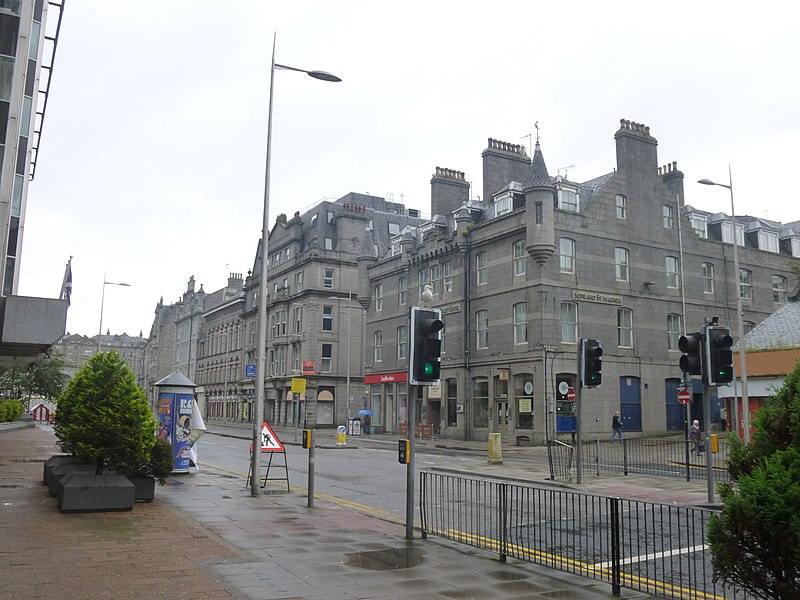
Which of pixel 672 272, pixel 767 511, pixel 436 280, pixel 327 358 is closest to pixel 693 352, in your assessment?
pixel 767 511

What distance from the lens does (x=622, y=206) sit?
39844 mm

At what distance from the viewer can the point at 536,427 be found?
116 feet

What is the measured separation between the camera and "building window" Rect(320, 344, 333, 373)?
6262cm

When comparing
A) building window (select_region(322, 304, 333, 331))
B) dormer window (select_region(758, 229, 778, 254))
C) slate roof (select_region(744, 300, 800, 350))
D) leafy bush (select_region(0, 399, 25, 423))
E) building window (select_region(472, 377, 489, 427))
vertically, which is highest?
dormer window (select_region(758, 229, 778, 254))

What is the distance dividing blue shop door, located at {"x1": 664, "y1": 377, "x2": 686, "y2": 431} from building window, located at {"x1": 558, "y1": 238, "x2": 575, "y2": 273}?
9.26 metres

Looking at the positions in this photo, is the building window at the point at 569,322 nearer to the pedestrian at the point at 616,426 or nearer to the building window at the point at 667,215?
the pedestrian at the point at 616,426

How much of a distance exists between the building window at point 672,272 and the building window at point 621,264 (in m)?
3.26

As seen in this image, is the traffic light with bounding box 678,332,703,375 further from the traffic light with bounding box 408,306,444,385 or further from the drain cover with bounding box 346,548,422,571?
the drain cover with bounding box 346,548,422,571

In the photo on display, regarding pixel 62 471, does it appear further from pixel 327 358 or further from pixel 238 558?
pixel 327 358

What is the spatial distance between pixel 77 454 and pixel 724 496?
10698 millimetres

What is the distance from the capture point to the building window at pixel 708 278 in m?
42.7

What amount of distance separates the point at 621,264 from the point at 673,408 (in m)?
8.88

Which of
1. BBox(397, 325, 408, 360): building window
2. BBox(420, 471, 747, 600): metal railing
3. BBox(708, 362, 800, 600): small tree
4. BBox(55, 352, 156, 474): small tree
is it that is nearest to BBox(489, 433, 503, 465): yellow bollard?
BBox(420, 471, 747, 600): metal railing

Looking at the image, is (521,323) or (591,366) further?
(521,323)
